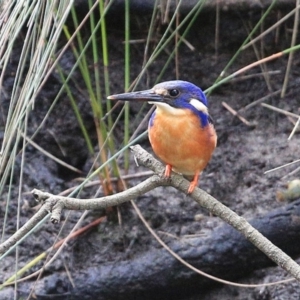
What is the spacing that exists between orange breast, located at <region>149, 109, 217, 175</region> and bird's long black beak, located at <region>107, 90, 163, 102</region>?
8 centimetres

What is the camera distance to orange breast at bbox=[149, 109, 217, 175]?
6.90ft

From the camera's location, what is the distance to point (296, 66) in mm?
3670

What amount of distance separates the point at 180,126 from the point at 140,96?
0.23 metres

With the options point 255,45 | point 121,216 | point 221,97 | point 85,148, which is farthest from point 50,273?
Result: point 255,45

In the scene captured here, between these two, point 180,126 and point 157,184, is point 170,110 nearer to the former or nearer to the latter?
point 180,126

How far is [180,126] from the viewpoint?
6.93ft

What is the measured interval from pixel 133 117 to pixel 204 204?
1858mm

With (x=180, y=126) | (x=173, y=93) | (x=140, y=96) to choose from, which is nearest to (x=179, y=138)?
(x=180, y=126)

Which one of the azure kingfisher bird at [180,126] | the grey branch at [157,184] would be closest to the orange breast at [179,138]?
the azure kingfisher bird at [180,126]

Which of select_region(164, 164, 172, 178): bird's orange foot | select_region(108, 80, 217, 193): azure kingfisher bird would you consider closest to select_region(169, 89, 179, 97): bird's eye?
select_region(108, 80, 217, 193): azure kingfisher bird

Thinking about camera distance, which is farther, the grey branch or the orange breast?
the orange breast

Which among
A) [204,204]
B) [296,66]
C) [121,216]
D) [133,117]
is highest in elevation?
[204,204]

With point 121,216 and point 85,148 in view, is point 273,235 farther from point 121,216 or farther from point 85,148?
point 85,148

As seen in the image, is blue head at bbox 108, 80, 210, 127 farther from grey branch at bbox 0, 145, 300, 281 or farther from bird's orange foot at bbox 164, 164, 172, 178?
grey branch at bbox 0, 145, 300, 281
